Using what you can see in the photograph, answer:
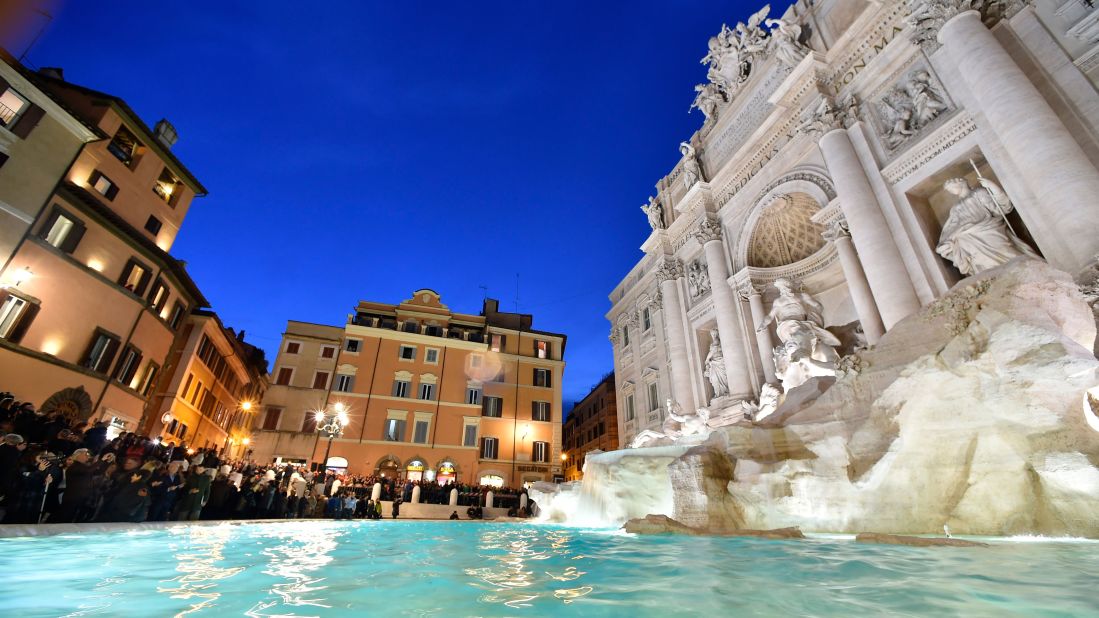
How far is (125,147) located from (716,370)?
25.6 m

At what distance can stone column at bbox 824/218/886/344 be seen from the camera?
39.8ft

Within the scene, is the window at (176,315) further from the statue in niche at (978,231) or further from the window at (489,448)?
the statue in niche at (978,231)

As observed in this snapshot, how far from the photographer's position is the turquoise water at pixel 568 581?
2.45m

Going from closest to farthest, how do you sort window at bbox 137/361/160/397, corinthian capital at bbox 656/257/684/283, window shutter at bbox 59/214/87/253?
1. window shutter at bbox 59/214/87/253
2. window at bbox 137/361/160/397
3. corinthian capital at bbox 656/257/684/283

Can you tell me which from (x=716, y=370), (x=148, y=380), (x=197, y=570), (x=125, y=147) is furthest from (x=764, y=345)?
(x=125, y=147)

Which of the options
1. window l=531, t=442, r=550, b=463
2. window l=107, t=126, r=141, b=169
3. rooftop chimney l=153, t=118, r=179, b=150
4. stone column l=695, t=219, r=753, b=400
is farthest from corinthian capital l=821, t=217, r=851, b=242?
rooftop chimney l=153, t=118, r=179, b=150

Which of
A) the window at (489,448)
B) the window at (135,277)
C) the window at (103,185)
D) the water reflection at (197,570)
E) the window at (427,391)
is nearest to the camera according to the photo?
the water reflection at (197,570)

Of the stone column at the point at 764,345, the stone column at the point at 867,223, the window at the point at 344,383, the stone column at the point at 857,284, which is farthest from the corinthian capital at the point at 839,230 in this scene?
the window at the point at 344,383

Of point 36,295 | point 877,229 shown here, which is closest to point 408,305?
point 36,295

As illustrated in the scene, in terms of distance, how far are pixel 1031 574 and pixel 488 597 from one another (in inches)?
136

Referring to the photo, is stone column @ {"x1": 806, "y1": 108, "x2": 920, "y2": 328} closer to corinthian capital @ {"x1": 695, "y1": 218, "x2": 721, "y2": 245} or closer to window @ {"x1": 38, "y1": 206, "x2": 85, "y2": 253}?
corinthian capital @ {"x1": 695, "y1": 218, "x2": 721, "y2": 245}

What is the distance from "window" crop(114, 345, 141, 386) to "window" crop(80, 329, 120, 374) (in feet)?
1.98

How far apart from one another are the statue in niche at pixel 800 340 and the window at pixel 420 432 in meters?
22.5

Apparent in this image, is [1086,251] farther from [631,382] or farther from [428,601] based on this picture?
[631,382]
